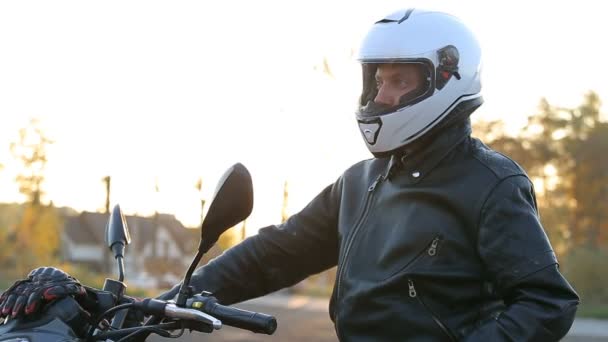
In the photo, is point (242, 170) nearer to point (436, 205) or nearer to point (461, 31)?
point (436, 205)

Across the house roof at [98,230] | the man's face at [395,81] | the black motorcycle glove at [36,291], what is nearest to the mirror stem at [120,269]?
the black motorcycle glove at [36,291]

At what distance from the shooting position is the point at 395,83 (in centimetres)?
340

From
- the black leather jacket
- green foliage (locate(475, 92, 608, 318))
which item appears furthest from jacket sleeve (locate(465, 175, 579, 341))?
green foliage (locate(475, 92, 608, 318))

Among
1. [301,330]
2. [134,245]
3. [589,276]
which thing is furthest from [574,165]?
[134,245]

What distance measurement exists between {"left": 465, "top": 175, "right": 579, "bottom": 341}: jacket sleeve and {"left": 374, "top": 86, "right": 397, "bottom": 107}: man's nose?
0.57 metres

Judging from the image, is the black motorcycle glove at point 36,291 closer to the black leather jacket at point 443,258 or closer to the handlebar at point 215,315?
the handlebar at point 215,315

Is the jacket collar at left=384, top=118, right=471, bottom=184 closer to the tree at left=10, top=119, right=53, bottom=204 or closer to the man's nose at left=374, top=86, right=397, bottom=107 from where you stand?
the man's nose at left=374, top=86, right=397, bottom=107

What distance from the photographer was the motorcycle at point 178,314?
2.65 metres

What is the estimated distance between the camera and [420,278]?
301 cm

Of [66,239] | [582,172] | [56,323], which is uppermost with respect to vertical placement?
[56,323]

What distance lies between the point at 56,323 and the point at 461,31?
157cm

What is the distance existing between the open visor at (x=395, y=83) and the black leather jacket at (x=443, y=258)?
0.53ft

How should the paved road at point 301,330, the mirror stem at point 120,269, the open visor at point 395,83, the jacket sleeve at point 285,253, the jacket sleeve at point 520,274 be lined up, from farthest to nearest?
the paved road at point 301,330, the jacket sleeve at point 285,253, the open visor at point 395,83, the mirror stem at point 120,269, the jacket sleeve at point 520,274

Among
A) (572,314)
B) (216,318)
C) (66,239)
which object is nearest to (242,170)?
(216,318)
